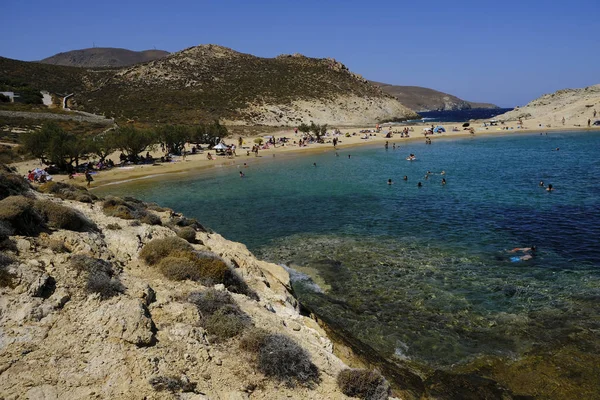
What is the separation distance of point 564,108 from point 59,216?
115m

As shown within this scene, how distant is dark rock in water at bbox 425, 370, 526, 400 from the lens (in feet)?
30.5

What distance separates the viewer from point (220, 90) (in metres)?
106

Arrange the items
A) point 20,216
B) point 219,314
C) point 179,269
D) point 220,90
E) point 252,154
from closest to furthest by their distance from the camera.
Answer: point 219,314
point 20,216
point 179,269
point 252,154
point 220,90

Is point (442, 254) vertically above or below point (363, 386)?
below

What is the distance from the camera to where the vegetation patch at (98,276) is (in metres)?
8.30

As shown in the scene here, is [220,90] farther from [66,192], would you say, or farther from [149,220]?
[149,220]

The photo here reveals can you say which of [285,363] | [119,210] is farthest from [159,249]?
[285,363]

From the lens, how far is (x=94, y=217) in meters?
14.4

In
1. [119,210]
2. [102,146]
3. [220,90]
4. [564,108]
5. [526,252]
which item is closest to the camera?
[119,210]

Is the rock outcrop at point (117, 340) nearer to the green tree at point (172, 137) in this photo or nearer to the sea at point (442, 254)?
the sea at point (442, 254)

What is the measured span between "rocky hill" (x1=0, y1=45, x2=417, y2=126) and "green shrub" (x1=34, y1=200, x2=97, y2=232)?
72919mm

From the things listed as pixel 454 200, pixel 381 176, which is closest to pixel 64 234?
pixel 454 200

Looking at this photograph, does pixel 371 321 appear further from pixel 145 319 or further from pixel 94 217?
pixel 94 217

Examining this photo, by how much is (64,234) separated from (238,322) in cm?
642
